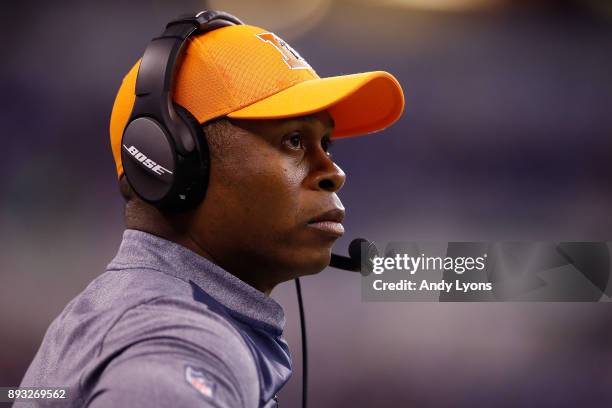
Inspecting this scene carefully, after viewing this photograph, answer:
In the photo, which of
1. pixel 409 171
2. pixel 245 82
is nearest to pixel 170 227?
Result: pixel 245 82

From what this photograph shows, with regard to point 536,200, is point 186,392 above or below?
below

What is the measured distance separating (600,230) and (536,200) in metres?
0.23

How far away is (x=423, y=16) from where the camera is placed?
177 centimetres

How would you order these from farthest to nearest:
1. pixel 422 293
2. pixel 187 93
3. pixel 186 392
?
1. pixel 422 293
2. pixel 187 93
3. pixel 186 392

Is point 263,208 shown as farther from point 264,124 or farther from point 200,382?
point 200,382

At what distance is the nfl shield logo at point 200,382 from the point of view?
42cm

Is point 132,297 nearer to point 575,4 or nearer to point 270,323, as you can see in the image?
point 270,323

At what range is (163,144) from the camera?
2.00 feet

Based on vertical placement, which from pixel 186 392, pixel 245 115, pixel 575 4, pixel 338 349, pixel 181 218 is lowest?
pixel 338 349

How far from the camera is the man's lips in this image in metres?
0.65

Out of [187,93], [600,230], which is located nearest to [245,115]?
A: [187,93]

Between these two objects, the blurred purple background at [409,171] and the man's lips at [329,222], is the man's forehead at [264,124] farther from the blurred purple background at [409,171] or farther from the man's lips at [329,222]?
the blurred purple background at [409,171]

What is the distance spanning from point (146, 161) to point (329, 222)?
21 centimetres


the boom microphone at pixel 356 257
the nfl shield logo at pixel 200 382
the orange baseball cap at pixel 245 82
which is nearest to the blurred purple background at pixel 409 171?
the boom microphone at pixel 356 257
